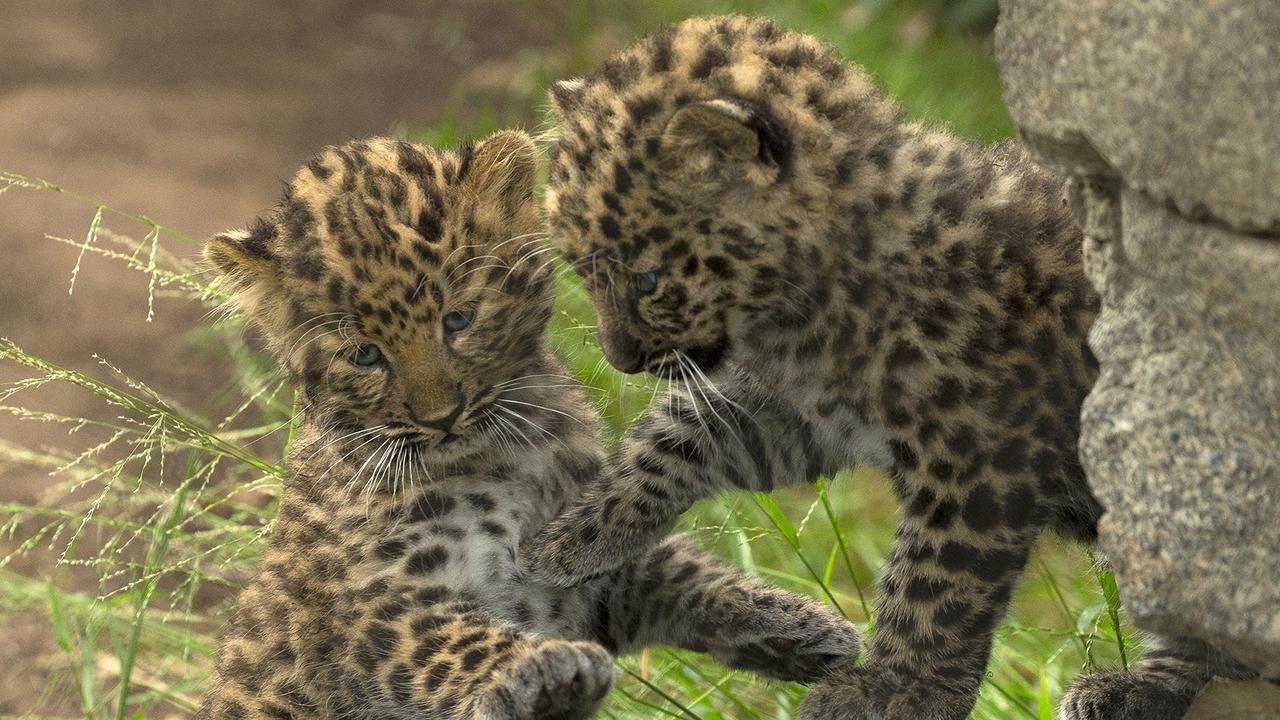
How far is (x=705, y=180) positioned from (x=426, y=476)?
3.97ft

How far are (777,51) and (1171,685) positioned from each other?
1.94m

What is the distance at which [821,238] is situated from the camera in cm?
398

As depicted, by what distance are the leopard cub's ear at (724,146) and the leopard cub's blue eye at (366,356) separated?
1001 millimetres

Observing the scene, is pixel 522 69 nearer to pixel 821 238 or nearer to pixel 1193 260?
pixel 821 238

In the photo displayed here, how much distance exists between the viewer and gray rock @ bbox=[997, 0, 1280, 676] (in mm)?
2684

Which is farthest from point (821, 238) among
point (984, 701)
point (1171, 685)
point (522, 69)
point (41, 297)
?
point (522, 69)

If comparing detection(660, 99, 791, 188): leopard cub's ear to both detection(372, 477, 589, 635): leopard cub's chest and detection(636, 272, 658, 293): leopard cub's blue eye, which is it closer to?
detection(636, 272, 658, 293): leopard cub's blue eye

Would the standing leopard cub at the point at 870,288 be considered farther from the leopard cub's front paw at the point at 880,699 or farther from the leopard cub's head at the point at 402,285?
the leopard cub's head at the point at 402,285

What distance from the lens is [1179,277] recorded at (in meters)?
2.91

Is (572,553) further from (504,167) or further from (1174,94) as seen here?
(1174,94)

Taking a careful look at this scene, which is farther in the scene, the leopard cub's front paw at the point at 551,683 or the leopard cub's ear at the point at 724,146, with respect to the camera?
the leopard cub's front paw at the point at 551,683

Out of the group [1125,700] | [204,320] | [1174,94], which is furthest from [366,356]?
[204,320]

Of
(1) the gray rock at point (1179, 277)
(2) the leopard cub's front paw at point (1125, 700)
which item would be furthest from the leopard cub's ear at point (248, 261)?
(2) the leopard cub's front paw at point (1125, 700)

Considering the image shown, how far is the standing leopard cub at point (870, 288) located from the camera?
3930mm
